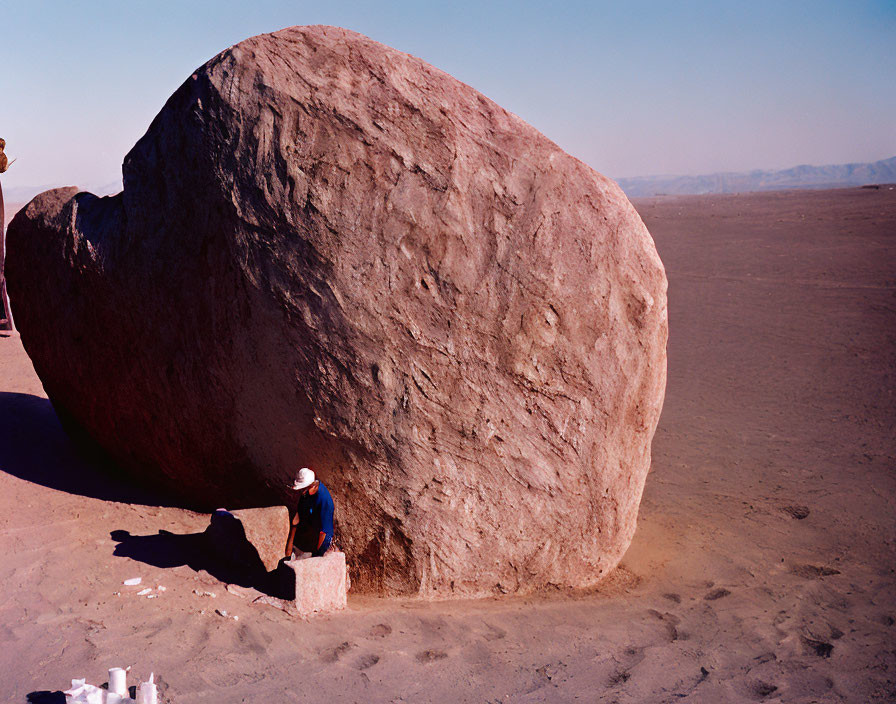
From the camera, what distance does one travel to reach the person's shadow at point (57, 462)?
587cm

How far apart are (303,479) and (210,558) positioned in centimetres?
88

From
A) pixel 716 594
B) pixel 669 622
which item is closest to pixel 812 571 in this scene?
pixel 716 594

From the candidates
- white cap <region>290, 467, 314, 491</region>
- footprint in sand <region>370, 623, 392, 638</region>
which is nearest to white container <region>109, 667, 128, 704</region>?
footprint in sand <region>370, 623, 392, 638</region>

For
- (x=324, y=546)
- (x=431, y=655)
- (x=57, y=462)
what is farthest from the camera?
(x=57, y=462)

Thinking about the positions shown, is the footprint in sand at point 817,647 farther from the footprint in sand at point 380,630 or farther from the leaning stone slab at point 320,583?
the leaning stone slab at point 320,583

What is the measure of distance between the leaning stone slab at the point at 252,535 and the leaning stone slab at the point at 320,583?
0.31m

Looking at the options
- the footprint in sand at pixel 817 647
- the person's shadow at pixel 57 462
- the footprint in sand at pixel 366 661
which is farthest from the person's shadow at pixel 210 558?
the footprint in sand at pixel 817 647

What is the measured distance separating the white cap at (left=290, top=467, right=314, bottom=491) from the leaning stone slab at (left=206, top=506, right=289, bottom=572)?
0.31 metres

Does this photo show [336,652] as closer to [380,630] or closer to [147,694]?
[380,630]

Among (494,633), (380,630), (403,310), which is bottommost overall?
(494,633)

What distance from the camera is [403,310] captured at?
4.60m

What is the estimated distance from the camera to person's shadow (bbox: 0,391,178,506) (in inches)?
231

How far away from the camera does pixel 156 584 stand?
4465 mm

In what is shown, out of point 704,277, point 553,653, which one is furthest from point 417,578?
→ point 704,277
